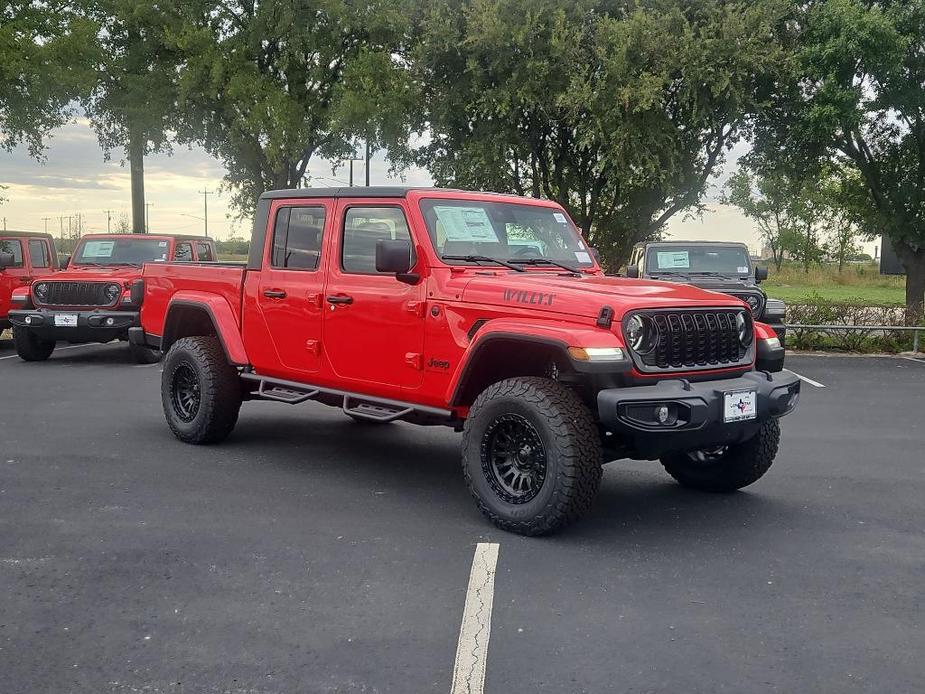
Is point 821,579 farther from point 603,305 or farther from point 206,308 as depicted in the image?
point 206,308

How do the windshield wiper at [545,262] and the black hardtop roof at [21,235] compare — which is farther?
the black hardtop roof at [21,235]

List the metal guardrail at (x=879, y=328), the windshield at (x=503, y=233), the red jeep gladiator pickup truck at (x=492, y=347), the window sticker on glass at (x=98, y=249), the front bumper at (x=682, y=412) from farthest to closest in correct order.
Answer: the metal guardrail at (x=879, y=328), the window sticker on glass at (x=98, y=249), the windshield at (x=503, y=233), the red jeep gladiator pickup truck at (x=492, y=347), the front bumper at (x=682, y=412)

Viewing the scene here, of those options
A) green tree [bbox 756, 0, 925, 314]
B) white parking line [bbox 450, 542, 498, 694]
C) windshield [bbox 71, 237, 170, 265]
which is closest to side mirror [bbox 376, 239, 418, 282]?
white parking line [bbox 450, 542, 498, 694]

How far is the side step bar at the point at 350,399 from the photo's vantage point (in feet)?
20.7

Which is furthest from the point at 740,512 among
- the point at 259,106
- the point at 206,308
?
the point at 259,106

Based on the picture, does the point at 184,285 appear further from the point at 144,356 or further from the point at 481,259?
the point at 144,356

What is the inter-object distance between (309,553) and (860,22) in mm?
17831

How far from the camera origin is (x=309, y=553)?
5.18 m

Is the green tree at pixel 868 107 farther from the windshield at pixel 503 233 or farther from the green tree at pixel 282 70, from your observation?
the windshield at pixel 503 233

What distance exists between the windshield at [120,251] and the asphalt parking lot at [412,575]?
7.27 metres

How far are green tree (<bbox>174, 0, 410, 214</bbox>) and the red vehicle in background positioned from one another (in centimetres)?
866

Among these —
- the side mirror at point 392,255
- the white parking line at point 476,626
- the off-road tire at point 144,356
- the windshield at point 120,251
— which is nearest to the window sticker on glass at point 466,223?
the side mirror at point 392,255

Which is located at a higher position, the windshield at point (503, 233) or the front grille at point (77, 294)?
the windshield at point (503, 233)

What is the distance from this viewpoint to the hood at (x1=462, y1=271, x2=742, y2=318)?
5.42m
